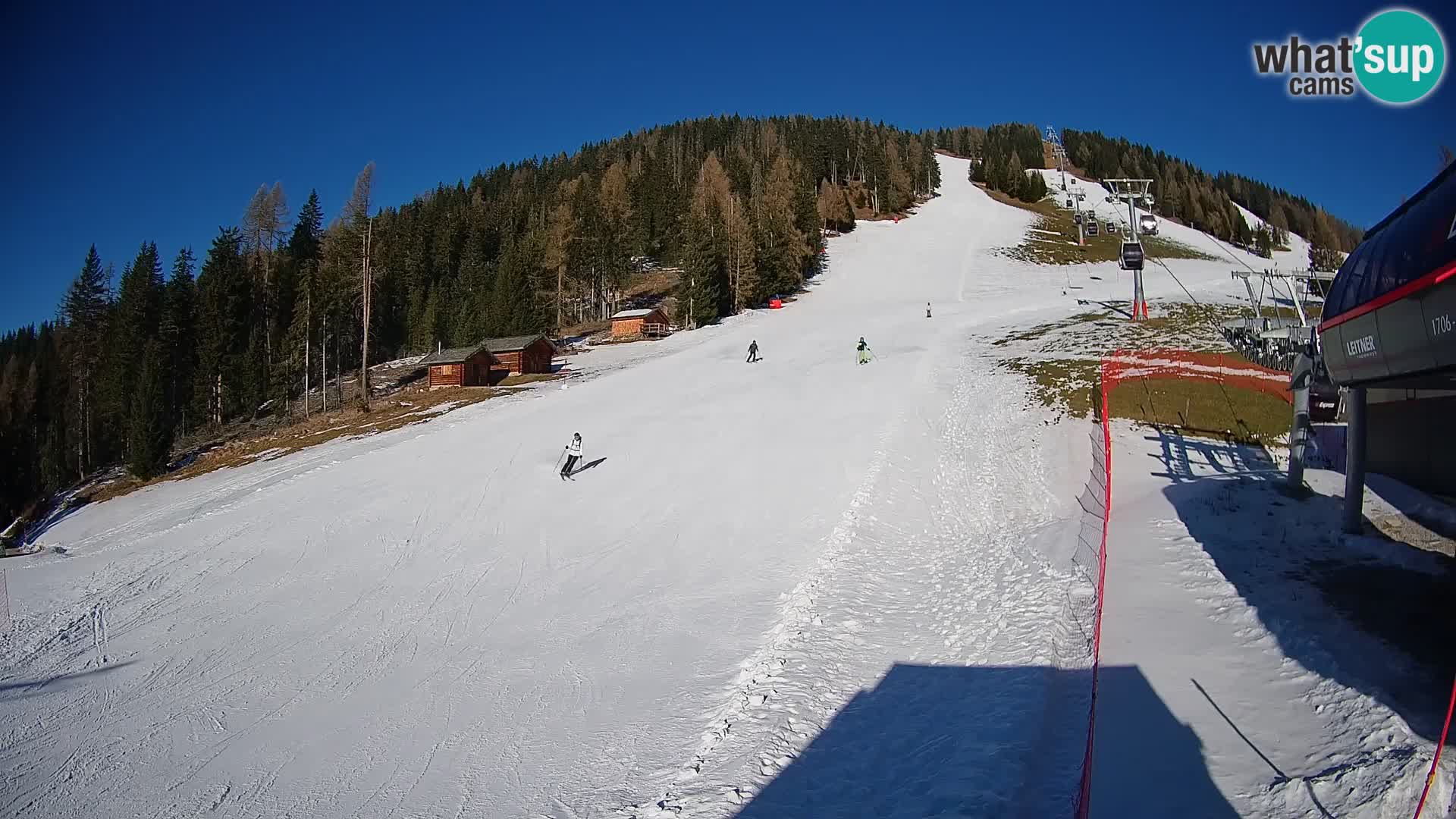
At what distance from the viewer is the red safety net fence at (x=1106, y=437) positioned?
7.75m

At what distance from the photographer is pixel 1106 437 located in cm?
1683

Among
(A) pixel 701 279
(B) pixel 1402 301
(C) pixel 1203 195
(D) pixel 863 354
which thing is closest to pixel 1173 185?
(C) pixel 1203 195

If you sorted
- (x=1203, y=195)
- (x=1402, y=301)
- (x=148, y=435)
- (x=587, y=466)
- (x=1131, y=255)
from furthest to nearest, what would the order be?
(x=1203, y=195)
(x=148, y=435)
(x=1131, y=255)
(x=587, y=466)
(x=1402, y=301)

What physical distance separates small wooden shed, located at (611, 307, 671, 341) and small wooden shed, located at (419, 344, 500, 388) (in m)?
13.9

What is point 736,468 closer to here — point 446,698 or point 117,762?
point 446,698

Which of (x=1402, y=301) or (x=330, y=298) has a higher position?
(x=330, y=298)

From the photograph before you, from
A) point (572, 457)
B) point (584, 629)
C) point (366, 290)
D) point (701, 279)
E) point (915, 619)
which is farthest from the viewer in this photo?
point (701, 279)

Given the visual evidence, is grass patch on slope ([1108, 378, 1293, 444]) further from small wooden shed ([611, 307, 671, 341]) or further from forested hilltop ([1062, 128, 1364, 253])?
forested hilltop ([1062, 128, 1364, 253])

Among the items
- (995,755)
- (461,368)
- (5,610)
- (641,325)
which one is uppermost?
(641,325)

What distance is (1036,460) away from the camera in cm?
1789

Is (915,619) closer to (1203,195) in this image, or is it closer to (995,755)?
(995,755)

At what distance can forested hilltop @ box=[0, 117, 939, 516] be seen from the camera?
2052 inches

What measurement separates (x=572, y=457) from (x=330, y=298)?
136ft

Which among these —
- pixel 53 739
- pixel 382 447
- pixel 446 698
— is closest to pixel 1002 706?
pixel 446 698
